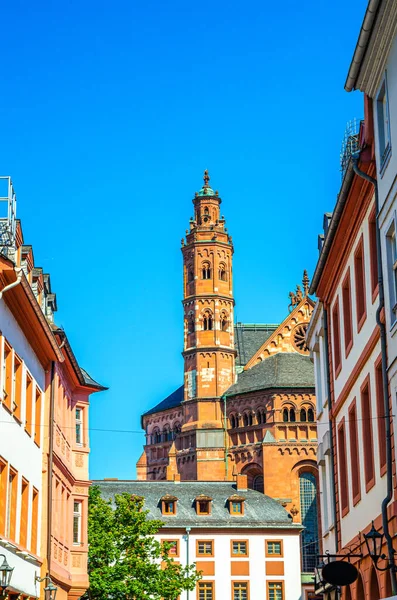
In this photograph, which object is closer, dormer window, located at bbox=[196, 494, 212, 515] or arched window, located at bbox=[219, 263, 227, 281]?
dormer window, located at bbox=[196, 494, 212, 515]

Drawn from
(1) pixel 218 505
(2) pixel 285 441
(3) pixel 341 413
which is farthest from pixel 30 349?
(2) pixel 285 441

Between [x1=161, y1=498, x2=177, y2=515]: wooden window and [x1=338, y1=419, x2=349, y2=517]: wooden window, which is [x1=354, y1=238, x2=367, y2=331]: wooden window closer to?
[x1=338, y1=419, x2=349, y2=517]: wooden window

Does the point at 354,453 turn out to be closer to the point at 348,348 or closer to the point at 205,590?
the point at 348,348

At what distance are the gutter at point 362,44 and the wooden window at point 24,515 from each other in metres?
12.2

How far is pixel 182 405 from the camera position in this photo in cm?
10425

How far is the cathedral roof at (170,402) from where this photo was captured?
11331 centimetres

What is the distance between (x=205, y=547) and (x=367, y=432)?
199 feet

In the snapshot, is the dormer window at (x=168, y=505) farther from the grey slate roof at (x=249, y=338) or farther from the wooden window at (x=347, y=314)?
the wooden window at (x=347, y=314)

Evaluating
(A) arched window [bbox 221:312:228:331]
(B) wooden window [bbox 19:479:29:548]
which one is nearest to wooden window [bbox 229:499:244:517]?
(A) arched window [bbox 221:312:228:331]

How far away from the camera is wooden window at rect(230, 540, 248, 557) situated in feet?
267

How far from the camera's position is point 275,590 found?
8025cm

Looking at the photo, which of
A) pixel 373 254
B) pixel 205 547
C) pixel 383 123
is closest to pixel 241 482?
pixel 205 547

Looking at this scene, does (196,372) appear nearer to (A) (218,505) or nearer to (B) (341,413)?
(A) (218,505)

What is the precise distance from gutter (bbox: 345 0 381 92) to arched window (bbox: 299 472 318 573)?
78.1m
